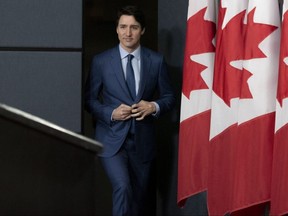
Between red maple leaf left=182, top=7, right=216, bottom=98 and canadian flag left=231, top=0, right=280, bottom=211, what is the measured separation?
0.43 m

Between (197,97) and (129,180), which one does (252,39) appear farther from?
(129,180)

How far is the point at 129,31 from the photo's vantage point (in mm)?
3648

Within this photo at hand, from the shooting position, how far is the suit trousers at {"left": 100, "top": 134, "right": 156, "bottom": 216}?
11.8 ft

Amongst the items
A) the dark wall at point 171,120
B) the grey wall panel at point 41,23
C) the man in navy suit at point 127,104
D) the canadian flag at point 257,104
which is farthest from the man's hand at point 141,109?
the canadian flag at point 257,104

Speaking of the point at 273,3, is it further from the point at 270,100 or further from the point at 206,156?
the point at 206,156

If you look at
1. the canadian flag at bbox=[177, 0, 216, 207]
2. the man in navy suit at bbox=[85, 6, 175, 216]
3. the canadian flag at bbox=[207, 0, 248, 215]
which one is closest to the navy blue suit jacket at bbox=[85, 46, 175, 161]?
the man in navy suit at bbox=[85, 6, 175, 216]

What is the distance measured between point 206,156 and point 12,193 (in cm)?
245

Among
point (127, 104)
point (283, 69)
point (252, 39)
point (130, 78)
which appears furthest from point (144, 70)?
point (283, 69)

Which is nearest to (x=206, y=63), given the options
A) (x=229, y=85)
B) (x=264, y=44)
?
(x=229, y=85)

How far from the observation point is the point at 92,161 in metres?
0.98

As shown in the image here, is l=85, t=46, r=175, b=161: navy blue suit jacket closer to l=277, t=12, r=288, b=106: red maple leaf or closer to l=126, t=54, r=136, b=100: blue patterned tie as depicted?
l=126, t=54, r=136, b=100: blue patterned tie

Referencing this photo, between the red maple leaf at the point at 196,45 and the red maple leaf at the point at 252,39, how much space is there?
0.44m

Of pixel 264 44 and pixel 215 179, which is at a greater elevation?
pixel 264 44

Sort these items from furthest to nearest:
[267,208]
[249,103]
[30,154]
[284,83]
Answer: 1. [267,208]
2. [249,103]
3. [284,83]
4. [30,154]
